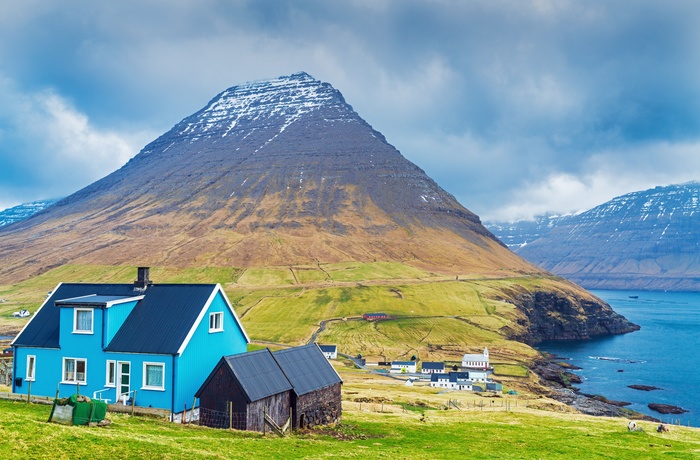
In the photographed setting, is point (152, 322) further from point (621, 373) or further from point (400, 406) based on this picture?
point (621, 373)

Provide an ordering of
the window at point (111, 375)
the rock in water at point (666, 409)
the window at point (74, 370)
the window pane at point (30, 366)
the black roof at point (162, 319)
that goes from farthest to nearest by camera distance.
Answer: the rock in water at point (666, 409) < the window pane at point (30, 366) < the window at point (74, 370) < the window at point (111, 375) < the black roof at point (162, 319)

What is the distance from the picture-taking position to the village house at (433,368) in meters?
140

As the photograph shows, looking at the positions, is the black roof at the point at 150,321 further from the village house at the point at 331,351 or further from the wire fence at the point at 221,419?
the village house at the point at 331,351

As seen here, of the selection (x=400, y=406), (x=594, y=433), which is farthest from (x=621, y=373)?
(x=594, y=433)

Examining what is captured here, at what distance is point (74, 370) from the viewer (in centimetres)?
4262

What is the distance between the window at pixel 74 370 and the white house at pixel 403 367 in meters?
106

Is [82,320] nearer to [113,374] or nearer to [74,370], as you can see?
[74,370]

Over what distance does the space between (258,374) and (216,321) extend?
684 centimetres

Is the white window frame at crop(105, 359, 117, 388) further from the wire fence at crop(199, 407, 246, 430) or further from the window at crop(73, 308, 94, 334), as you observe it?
the wire fence at crop(199, 407, 246, 430)

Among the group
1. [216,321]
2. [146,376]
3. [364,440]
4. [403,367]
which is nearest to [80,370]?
[146,376]

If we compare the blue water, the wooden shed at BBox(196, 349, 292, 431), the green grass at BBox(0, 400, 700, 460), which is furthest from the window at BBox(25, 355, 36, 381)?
the blue water

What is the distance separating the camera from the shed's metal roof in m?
38.0

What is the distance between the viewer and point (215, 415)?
38.2 metres

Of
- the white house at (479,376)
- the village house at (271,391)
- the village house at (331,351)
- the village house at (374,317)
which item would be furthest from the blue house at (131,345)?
the village house at (374,317)
